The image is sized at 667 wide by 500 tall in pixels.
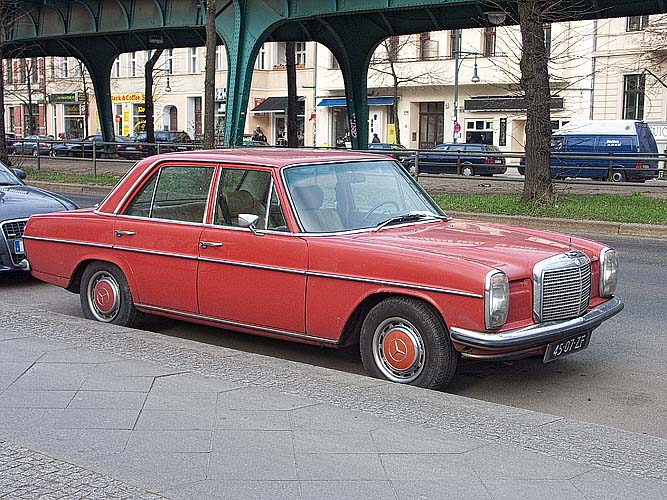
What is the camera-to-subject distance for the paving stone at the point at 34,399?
537 centimetres

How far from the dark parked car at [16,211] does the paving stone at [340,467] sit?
6.53 metres

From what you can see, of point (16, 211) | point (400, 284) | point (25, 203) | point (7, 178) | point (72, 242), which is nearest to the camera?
point (400, 284)

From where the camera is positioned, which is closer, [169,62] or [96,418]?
[96,418]

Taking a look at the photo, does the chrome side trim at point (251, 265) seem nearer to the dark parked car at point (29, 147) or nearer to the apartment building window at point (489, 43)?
the dark parked car at point (29, 147)

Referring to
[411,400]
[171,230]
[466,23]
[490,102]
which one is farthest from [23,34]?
[411,400]

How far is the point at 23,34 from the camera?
38.1 m

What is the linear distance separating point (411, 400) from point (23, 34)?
36.2 meters

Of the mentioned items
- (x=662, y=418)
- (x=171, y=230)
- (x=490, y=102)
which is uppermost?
(x=490, y=102)

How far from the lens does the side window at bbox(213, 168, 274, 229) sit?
7.18 metres

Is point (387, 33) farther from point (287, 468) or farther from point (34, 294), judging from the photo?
point (287, 468)

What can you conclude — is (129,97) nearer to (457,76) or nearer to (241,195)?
(457,76)

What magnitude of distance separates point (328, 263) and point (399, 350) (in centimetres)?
79

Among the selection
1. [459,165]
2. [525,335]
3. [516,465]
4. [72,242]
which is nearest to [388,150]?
[459,165]

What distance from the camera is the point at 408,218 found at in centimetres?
732
